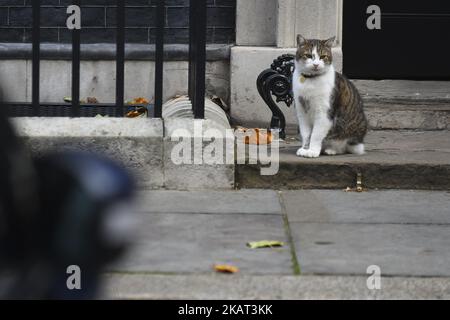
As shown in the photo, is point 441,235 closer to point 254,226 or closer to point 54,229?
point 254,226

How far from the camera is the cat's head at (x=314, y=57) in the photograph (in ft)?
19.9

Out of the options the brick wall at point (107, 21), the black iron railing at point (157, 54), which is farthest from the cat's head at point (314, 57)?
the brick wall at point (107, 21)

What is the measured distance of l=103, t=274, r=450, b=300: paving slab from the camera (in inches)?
139

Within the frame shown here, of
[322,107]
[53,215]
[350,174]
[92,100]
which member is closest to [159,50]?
[322,107]

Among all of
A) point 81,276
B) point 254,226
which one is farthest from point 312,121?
point 81,276

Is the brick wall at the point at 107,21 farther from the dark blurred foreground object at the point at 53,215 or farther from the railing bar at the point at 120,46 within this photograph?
the dark blurred foreground object at the point at 53,215

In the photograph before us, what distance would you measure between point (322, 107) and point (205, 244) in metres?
2.07

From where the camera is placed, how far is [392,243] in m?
4.39

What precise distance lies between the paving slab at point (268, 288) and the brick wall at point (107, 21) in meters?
4.60

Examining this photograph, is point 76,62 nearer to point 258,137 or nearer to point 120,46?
point 120,46

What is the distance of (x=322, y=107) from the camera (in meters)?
6.09

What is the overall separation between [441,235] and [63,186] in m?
3.81

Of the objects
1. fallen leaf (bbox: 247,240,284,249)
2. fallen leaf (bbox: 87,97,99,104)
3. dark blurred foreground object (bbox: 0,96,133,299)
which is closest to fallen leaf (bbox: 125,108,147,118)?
fallen leaf (bbox: 87,97,99,104)

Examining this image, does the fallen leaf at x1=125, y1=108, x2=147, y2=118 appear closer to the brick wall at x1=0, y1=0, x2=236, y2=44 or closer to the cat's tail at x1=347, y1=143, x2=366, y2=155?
the brick wall at x1=0, y1=0, x2=236, y2=44
